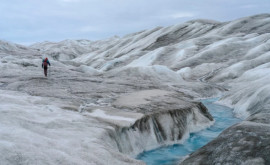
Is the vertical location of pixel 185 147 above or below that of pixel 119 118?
below

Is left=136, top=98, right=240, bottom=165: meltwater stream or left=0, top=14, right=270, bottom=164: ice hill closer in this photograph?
left=0, top=14, right=270, bottom=164: ice hill

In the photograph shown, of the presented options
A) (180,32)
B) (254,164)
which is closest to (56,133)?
(254,164)

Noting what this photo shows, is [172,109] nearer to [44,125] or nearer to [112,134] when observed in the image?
[112,134]

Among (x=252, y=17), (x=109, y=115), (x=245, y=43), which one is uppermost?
(x=252, y=17)

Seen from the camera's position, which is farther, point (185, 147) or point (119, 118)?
point (185, 147)

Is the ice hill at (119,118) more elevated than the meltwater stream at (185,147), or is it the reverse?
the ice hill at (119,118)

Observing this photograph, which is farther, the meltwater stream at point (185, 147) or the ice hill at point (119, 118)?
the meltwater stream at point (185, 147)

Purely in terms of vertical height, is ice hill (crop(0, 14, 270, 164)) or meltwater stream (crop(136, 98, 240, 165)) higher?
ice hill (crop(0, 14, 270, 164))

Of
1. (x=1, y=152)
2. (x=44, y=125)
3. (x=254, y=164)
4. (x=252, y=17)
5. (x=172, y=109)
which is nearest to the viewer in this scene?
(x=1, y=152)
